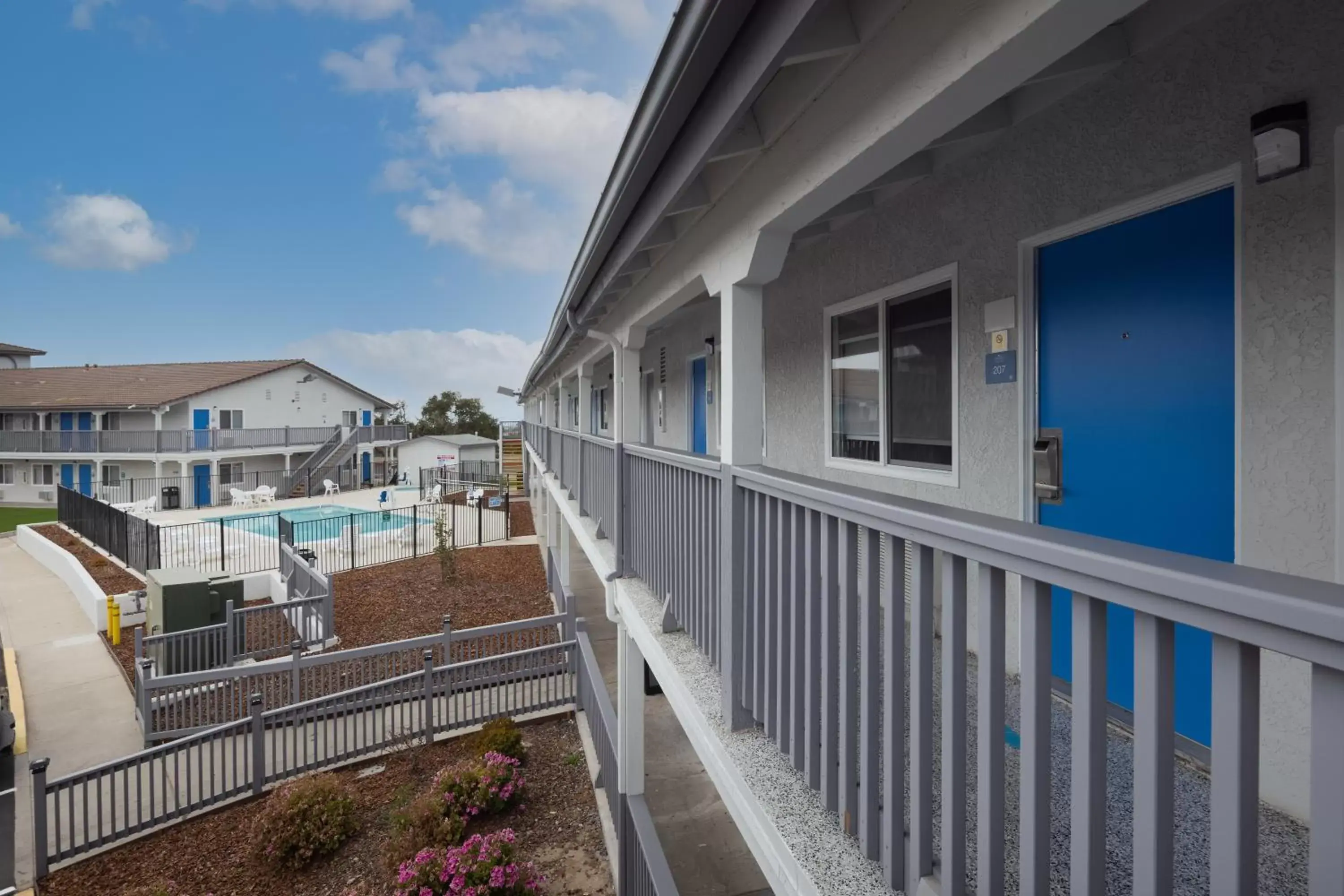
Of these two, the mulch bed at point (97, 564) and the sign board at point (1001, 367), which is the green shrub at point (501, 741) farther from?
the mulch bed at point (97, 564)

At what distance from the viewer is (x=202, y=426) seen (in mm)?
34844

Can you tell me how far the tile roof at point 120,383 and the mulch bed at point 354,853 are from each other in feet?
109

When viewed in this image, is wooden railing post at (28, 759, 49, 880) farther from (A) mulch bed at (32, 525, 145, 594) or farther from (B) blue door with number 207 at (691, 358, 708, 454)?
(A) mulch bed at (32, 525, 145, 594)

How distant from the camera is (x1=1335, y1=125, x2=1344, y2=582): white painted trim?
6.77ft

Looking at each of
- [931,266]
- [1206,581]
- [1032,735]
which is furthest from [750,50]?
[931,266]

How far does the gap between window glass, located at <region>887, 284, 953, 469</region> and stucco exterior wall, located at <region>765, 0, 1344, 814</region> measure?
242mm

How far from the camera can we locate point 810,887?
73.0 inches

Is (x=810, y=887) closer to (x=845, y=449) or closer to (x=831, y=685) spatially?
(x=831, y=685)

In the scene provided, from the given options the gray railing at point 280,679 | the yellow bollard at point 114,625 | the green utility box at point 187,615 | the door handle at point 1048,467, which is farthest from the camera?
the yellow bollard at point 114,625

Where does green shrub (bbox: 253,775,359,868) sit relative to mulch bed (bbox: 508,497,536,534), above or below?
below

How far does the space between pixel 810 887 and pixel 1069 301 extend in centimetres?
275

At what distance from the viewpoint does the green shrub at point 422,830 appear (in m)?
6.96

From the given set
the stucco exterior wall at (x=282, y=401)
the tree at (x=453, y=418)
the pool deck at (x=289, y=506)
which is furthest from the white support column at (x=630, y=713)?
the tree at (x=453, y=418)

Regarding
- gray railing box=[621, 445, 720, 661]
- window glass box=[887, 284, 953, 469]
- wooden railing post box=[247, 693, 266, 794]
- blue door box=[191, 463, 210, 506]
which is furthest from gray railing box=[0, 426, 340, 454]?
window glass box=[887, 284, 953, 469]
